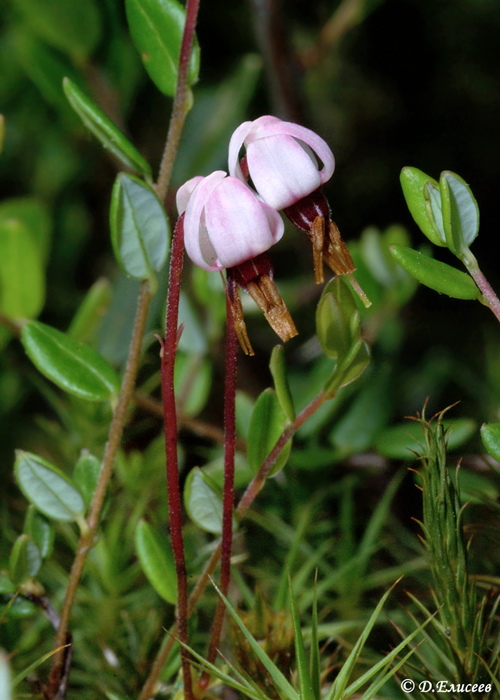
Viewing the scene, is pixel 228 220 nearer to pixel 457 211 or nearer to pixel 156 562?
pixel 457 211

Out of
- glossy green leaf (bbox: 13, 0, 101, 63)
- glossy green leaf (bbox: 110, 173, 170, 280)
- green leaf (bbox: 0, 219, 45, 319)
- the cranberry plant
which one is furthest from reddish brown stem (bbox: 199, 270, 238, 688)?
glossy green leaf (bbox: 13, 0, 101, 63)

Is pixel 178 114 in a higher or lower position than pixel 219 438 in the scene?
higher

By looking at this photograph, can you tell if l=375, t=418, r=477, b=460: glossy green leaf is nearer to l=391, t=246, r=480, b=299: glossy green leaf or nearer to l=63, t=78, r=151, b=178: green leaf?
l=391, t=246, r=480, b=299: glossy green leaf

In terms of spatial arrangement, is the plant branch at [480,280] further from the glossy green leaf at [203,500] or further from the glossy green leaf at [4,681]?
the glossy green leaf at [4,681]

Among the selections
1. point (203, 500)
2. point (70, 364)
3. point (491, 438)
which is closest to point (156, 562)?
point (203, 500)

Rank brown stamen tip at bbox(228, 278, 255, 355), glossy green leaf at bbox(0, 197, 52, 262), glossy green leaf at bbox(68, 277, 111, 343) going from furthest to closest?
glossy green leaf at bbox(0, 197, 52, 262) < glossy green leaf at bbox(68, 277, 111, 343) < brown stamen tip at bbox(228, 278, 255, 355)

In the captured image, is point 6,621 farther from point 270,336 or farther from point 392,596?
point 270,336

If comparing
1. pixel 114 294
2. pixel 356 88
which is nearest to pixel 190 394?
pixel 114 294
